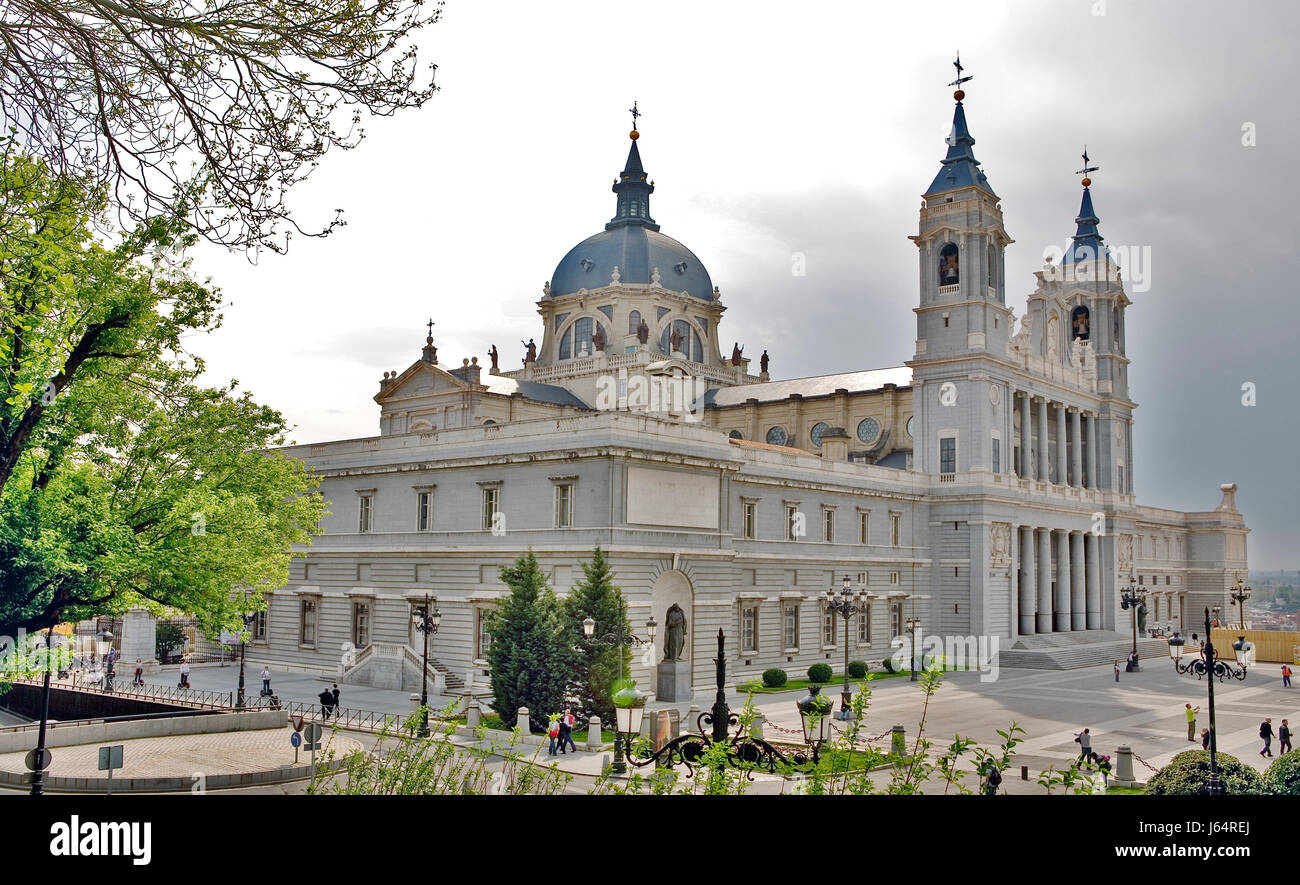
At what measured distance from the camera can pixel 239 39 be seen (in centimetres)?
1079

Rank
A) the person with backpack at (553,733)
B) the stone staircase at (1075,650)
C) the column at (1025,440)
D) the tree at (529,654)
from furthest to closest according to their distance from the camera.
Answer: the column at (1025,440), the stone staircase at (1075,650), the tree at (529,654), the person with backpack at (553,733)

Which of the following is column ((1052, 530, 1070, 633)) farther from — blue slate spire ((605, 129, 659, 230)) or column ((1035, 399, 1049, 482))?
blue slate spire ((605, 129, 659, 230))

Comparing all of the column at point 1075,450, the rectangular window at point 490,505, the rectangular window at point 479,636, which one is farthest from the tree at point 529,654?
the column at point 1075,450

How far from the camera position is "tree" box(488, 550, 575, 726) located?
3338 cm

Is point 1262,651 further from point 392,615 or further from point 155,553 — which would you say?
point 155,553

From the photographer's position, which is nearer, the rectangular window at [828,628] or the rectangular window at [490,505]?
the rectangular window at [490,505]

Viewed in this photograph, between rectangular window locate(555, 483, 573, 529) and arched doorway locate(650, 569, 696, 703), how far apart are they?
410cm

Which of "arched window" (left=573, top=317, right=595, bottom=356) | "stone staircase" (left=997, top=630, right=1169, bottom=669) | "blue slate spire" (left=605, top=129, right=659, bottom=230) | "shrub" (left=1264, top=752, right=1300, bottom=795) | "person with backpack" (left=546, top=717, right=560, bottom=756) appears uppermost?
"blue slate spire" (left=605, top=129, right=659, bottom=230)

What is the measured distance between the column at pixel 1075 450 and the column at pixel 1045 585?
254 inches

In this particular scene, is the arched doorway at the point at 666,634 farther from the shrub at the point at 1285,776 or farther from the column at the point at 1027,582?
the column at the point at 1027,582

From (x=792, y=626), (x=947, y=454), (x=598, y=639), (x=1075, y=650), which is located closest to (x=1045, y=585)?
(x=1075, y=650)

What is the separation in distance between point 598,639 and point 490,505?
36.3 ft

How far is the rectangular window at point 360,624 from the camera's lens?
48.2 meters

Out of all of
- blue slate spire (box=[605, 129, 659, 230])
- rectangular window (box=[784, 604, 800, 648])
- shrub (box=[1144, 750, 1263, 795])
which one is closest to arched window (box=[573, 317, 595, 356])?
blue slate spire (box=[605, 129, 659, 230])
